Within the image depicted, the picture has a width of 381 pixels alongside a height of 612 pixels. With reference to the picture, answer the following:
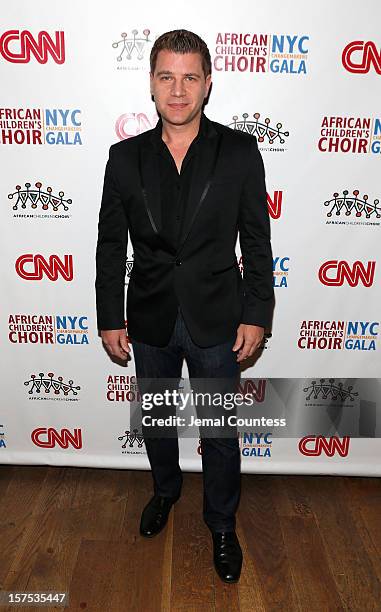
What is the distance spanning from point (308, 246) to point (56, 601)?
6.13 ft

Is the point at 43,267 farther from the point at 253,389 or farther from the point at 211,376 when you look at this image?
the point at 253,389

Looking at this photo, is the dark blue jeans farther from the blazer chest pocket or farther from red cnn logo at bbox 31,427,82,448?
red cnn logo at bbox 31,427,82,448

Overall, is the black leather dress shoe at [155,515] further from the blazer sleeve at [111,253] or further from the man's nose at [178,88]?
the man's nose at [178,88]

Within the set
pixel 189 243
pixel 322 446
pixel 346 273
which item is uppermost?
pixel 189 243

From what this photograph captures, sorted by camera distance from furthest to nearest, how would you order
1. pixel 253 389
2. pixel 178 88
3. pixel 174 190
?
pixel 253 389
pixel 174 190
pixel 178 88

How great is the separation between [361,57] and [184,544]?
2266mm

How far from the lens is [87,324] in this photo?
2773 mm

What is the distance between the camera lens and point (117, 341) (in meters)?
2.30

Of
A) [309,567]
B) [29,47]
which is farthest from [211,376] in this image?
[29,47]

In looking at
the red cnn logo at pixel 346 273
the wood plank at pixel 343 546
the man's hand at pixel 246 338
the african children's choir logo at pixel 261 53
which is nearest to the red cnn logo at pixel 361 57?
the african children's choir logo at pixel 261 53

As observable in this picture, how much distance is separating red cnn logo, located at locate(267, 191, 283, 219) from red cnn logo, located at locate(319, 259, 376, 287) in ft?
1.12

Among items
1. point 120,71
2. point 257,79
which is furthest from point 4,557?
point 257,79

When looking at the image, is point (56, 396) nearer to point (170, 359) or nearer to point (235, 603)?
point (170, 359)

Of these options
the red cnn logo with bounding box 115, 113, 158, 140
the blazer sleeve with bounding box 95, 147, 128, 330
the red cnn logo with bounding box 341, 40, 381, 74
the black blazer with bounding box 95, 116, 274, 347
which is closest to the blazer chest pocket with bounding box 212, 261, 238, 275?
the black blazer with bounding box 95, 116, 274, 347
